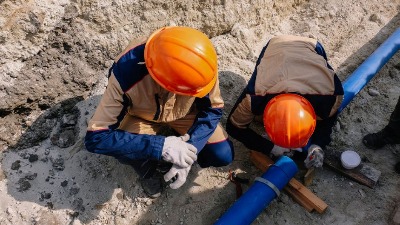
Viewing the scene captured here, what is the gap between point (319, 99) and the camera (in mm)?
3016

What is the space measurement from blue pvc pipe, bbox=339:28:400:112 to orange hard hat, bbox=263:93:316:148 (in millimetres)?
862

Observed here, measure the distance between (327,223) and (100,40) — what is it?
2457 millimetres

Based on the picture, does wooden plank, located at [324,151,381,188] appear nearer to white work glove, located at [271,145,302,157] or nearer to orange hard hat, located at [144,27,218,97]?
white work glove, located at [271,145,302,157]

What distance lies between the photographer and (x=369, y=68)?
12.7ft

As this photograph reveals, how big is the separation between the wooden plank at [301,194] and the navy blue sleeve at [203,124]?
60 centimetres

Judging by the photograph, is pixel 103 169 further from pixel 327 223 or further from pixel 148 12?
pixel 327 223

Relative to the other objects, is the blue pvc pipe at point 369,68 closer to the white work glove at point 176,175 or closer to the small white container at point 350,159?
the small white container at point 350,159

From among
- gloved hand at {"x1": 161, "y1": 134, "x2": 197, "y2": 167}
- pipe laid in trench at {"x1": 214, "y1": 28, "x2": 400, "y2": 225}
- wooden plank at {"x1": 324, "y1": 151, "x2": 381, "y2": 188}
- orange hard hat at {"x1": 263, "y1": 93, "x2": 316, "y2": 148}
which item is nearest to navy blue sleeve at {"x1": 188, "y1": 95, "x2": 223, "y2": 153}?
gloved hand at {"x1": 161, "y1": 134, "x2": 197, "y2": 167}

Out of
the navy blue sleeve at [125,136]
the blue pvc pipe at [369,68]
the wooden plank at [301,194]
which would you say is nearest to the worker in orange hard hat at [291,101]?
the wooden plank at [301,194]

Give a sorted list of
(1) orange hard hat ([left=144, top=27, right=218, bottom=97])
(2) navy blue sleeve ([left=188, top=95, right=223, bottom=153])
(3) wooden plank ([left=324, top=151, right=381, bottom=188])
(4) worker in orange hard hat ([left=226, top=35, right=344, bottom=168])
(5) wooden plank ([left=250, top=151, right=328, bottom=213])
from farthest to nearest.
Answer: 1. (3) wooden plank ([left=324, top=151, right=381, bottom=188])
2. (5) wooden plank ([left=250, top=151, right=328, bottom=213])
3. (2) navy blue sleeve ([left=188, top=95, right=223, bottom=153])
4. (4) worker in orange hard hat ([left=226, top=35, right=344, bottom=168])
5. (1) orange hard hat ([left=144, top=27, right=218, bottom=97])

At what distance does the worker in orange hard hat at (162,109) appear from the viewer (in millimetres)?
2467

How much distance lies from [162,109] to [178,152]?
16.8 inches

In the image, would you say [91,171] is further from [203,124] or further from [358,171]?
[358,171]

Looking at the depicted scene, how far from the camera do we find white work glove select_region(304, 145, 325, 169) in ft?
10.5
